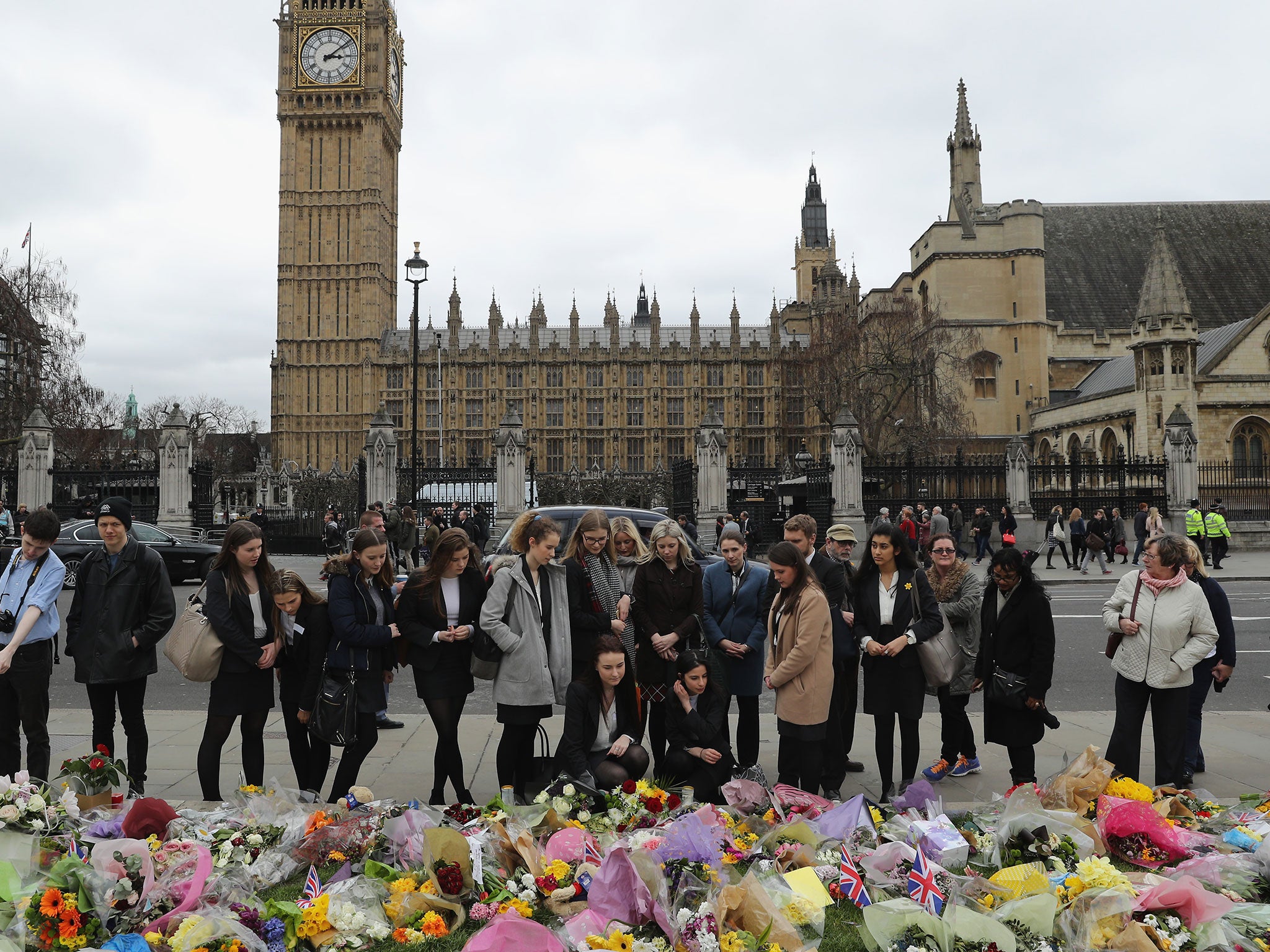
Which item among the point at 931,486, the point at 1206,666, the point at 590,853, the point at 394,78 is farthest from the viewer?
the point at 394,78

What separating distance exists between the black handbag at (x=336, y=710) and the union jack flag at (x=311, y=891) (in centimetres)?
100

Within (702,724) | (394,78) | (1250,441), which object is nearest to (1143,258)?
(1250,441)

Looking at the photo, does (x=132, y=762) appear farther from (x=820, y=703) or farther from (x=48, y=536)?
(x=820, y=703)

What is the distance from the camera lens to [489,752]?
608 centimetres

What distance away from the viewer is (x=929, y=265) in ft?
135

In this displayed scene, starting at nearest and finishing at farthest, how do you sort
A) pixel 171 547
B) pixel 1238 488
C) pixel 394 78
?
1. pixel 171 547
2. pixel 1238 488
3. pixel 394 78

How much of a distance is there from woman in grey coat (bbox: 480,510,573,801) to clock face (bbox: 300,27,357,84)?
63.0 metres

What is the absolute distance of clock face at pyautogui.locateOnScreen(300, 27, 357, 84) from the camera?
59.4 m

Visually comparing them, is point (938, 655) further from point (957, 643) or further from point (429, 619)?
point (429, 619)

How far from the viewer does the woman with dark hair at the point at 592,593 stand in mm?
4988

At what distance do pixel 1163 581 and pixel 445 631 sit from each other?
3.69 meters

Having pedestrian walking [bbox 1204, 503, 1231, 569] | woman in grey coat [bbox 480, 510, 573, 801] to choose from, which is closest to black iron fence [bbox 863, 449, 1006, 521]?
pedestrian walking [bbox 1204, 503, 1231, 569]

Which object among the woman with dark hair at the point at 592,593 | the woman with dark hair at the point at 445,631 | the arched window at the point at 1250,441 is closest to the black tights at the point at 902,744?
the woman with dark hair at the point at 592,593

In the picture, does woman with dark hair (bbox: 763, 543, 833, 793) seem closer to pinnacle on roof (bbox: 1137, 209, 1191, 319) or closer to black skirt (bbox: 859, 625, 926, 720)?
black skirt (bbox: 859, 625, 926, 720)
